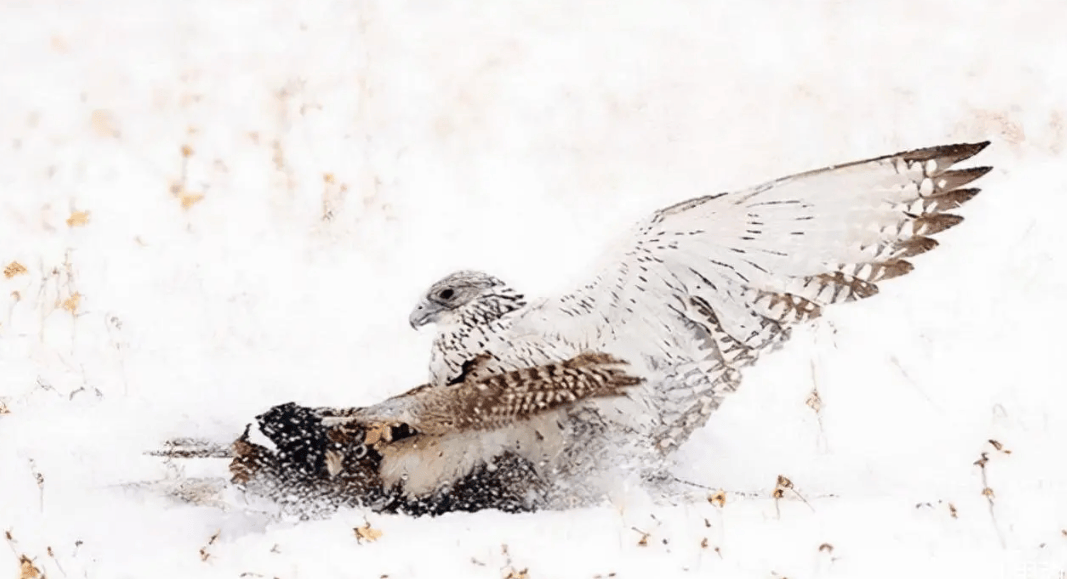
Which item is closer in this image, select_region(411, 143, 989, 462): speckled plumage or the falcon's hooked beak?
select_region(411, 143, 989, 462): speckled plumage

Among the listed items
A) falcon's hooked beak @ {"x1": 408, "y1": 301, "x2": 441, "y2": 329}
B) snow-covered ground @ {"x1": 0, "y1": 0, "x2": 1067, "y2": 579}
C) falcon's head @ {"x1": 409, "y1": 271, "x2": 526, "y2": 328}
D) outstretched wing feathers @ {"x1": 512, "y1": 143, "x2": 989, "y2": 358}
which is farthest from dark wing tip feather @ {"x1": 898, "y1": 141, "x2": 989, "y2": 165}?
falcon's hooked beak @ {"x1": 408, "y1": 301, "x2": 441, "y2": 329}

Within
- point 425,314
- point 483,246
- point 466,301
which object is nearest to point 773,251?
point 466,301

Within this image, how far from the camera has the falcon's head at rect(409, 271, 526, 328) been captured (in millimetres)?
3475

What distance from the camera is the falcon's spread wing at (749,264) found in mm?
3139

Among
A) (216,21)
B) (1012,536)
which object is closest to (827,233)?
(1012,536)

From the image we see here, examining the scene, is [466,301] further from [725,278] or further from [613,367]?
[725,278]

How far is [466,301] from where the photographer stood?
350 centimetres

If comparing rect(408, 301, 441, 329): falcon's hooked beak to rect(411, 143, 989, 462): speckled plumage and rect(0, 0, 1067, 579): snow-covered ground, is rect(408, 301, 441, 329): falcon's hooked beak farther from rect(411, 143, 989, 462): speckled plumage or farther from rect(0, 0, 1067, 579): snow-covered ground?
rect(0, 0, 1067, 579): snow-covered ground

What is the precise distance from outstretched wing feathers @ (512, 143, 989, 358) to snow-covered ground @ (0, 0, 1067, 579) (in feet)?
1.51

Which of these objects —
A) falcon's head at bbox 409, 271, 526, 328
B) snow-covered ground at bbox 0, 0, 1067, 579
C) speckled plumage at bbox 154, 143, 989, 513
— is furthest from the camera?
falcon's head at bbox 409, 271, 526, 328

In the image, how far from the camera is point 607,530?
3090mm

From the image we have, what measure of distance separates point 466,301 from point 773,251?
2.71 feet

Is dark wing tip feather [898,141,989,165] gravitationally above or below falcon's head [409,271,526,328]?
below

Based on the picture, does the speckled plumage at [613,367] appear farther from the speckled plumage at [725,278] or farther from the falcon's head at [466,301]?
the falcon's head at [466,301]
